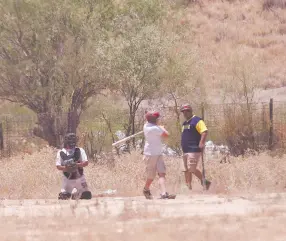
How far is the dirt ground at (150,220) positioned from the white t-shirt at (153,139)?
1.46 meters

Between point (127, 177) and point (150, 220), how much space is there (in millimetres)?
7309

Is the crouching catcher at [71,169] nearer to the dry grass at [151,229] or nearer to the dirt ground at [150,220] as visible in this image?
A: the dirt ground at [150,220]

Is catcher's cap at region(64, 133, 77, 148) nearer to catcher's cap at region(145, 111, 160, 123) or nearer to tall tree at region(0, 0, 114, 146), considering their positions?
catcher's cap at region(145, 111, 160, 123)

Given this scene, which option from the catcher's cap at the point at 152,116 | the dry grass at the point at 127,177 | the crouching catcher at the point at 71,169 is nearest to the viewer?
the catcher's cap at the point at 152,116

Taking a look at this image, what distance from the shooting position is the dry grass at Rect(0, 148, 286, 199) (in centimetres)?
1353

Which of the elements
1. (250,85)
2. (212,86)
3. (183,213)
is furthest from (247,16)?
(183,213)

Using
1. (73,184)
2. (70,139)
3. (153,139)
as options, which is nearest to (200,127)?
(153,139)

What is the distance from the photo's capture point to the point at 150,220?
8297 millimetres

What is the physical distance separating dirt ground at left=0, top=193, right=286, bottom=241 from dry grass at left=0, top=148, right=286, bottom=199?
281cm

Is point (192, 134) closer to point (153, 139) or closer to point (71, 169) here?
point (153, 139)

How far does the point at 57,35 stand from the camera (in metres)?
21.8

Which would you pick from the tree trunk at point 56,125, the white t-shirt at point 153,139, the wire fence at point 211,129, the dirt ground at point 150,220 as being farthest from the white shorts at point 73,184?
the tree trunk at point 56,125

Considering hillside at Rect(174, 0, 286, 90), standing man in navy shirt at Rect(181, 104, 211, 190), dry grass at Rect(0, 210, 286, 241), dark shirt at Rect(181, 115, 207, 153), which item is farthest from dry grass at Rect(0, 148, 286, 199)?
hillside at Rect(174, 0, 286, 90)

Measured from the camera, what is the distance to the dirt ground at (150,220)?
24.6 ft
